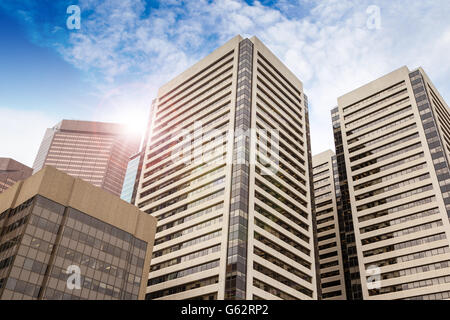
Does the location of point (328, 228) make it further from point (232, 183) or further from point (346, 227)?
point (232, 183)

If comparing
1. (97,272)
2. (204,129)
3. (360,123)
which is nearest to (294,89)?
(360,123)

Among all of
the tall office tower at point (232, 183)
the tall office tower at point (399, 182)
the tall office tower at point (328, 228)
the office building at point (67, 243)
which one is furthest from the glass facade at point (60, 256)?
the tall office tower at point (328, 228)

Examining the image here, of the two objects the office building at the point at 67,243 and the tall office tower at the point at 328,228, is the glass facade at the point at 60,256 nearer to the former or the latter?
the office building at the point at 67,243

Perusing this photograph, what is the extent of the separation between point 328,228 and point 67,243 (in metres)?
98.8

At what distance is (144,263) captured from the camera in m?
74.9

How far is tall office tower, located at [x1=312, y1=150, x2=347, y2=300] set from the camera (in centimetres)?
12621

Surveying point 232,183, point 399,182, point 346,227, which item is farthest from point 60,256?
point 399,182

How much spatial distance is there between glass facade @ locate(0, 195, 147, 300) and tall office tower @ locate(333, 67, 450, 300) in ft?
209

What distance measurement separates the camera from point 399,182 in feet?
368

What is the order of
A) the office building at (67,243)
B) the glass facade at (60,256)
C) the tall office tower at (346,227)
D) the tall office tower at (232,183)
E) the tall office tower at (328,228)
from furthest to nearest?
1. the tall office tower at (328,228)
2. the tall office tower at (346,227)
3. the tall office tower at (232,183)
4. the office building at (67,243)
5. the glass facade at (60,256)

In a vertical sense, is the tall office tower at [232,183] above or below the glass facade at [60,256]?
above

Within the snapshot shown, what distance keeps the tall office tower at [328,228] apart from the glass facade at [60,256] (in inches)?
2909

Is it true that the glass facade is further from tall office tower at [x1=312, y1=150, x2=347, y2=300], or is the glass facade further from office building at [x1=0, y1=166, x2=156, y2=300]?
tall office tower at [x1=312, y1=150, x2=347, y2=300]

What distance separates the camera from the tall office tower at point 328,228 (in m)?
126
